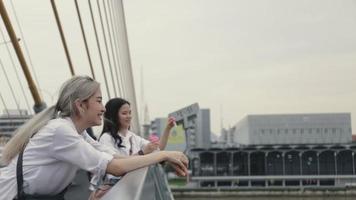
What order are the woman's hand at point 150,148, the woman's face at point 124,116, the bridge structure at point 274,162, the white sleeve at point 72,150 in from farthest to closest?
the bridge structure at point 274,162 < the woman's face at point 124,116 < the woman's hand at point 150,148 < the white sleeve at point 72,150

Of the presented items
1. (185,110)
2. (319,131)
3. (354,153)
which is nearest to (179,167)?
(185,110)

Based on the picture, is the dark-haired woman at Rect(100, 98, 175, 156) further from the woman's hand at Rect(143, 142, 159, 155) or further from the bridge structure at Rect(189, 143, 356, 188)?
the bridge structure at Rect(189, 143, 356, 188)

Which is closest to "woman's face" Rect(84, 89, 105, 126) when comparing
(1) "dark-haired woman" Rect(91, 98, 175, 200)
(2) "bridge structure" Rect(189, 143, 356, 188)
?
(1) "dark-haired woman" Rect(91, 98, 175, 200)

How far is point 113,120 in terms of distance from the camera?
4.82 meters

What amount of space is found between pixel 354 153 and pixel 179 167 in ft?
244

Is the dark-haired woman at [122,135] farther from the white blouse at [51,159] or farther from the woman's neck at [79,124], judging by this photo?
the white blouse at [51,159]

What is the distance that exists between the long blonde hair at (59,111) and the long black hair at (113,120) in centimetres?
178

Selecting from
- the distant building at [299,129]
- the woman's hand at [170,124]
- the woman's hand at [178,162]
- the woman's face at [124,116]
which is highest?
the woman's hand at [178,162]

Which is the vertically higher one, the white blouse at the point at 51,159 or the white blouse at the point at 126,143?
the white blouse at the point at 51,159

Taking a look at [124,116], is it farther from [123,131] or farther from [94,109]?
[94,109]

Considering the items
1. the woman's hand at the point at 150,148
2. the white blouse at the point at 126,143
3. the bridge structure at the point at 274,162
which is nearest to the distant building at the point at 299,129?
the bridge structure at the point at 274,162

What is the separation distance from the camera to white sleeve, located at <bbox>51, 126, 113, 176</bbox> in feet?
8.74

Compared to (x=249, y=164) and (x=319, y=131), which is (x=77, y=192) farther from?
(x=319, y=131)

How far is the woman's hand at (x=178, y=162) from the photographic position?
9.80 feet
